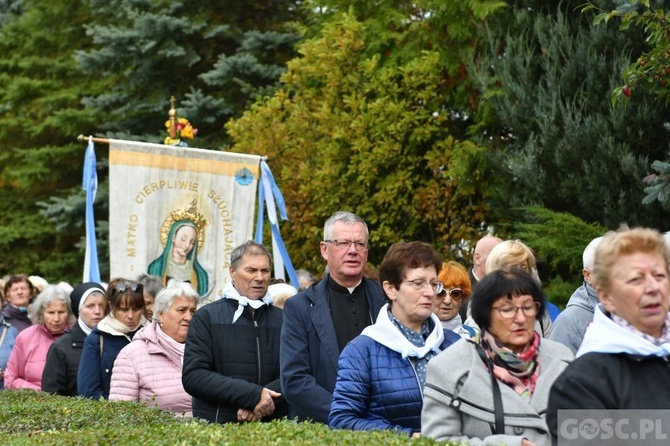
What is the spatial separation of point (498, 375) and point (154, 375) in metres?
4.52

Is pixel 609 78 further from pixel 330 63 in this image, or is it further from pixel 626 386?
pixel 626 386

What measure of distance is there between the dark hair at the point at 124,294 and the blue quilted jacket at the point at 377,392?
415cm

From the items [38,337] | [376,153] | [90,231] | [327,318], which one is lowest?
[38,337]

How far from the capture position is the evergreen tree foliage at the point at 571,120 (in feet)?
45.0

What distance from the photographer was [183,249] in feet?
51.8

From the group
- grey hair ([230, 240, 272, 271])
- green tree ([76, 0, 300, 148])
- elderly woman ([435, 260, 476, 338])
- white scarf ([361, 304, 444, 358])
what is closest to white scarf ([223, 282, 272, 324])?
grey hair ([230, 240, 272, 271])

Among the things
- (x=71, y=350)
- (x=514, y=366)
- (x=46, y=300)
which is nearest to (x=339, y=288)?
(x=514, y=366)

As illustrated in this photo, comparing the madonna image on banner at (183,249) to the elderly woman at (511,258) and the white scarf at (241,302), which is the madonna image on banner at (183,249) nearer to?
the white scarf at (241,302)

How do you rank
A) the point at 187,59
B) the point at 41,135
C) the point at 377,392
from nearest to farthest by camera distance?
the point at 377,392, the point at 187,59, the point at 41,135

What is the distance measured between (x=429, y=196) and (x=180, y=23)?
961cm

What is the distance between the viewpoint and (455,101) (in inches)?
666

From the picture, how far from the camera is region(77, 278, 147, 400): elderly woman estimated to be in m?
10.2

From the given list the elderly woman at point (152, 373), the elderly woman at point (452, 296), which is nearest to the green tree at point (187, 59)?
the elderly woman at point (152, 373)

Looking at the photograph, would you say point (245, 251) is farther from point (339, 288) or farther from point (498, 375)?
point (498, 375)
